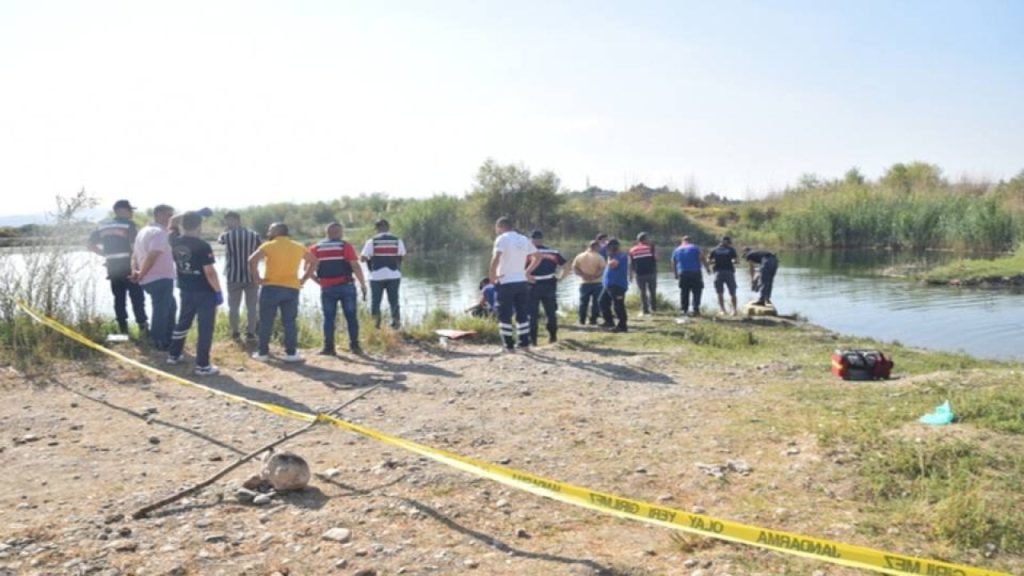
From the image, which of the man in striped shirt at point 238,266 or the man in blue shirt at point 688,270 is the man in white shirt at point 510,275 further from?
the man in blue shirt at point 688,270

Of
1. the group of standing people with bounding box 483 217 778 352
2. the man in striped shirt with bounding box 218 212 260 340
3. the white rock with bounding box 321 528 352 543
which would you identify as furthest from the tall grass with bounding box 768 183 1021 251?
the white rock with bounding box 321 528 352 543

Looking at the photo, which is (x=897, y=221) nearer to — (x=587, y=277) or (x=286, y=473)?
(x=587, y=277)

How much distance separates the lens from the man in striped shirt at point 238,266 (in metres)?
10.3

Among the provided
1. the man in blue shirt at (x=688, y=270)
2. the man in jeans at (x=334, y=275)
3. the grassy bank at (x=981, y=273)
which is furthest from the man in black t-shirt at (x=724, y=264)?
the grassy bank at (x=981, y=273)

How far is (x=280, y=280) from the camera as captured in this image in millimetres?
9414

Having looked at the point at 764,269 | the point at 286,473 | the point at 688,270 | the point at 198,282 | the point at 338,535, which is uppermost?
the point at 198,282

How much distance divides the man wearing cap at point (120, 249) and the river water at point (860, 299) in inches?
17.0

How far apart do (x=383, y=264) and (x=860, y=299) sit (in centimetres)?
1665

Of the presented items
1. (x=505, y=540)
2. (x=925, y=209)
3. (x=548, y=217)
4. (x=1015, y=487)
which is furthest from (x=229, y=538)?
(x=548, y=217)

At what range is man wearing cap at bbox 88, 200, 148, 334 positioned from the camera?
1020 cm

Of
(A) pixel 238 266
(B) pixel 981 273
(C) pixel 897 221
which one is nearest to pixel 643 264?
(A) pixel 238 266

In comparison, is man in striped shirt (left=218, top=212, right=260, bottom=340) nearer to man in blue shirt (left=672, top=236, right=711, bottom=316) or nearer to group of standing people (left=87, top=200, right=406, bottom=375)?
group of standing people (left=87, top=200, right=406, bottom=375)

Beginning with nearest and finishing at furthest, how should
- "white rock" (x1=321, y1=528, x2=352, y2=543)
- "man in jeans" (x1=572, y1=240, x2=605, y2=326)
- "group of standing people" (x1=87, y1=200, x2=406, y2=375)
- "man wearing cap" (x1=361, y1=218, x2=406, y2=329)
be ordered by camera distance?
"white rock" (x1=321, y1=528, x2=352, y2=543) → "group of standing people" (x1=87, y1=200, x2=406, y2=375) → "man wearing cap" (x1=361, y1=218, x2=406, y2=329) → "man in jeans" (x1=572, y1=240, x2=605, y2=326)

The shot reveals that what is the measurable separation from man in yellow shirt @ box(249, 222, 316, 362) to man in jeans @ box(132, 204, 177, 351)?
101cm
